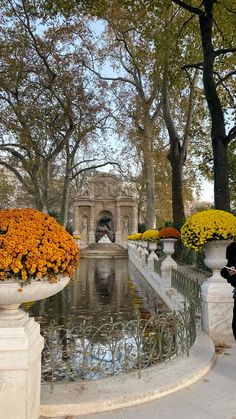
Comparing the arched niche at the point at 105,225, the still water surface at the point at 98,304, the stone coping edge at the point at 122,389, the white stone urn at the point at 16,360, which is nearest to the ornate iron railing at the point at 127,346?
the stone coping edge at the point at 122,389

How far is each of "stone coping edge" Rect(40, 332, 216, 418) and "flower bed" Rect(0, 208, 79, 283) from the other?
1.28 meters

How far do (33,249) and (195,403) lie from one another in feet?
7.53

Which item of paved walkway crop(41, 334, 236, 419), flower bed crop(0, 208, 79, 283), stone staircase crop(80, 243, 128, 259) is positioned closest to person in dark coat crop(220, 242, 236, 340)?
paved walkway crop(41, 334, 236, 419)

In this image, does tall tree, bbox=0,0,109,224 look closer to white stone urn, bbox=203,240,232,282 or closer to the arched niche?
white stone urn, bbox=203,240,232,282

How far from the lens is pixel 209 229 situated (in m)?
6.54

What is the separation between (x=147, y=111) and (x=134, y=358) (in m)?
21.4

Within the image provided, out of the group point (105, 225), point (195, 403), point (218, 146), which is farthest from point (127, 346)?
point (105, 225)

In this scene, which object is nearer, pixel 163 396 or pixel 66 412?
pixel 66 412

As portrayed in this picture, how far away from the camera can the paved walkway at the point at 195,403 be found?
3.64 m

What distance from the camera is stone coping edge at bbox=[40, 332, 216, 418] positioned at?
3707mm

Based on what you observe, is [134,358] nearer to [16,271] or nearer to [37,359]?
[37,359]

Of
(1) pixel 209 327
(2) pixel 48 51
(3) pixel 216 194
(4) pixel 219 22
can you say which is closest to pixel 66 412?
(1) pixel 209 327

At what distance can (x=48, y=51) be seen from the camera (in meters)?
21.5

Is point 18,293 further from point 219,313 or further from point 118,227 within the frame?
point 118,227
